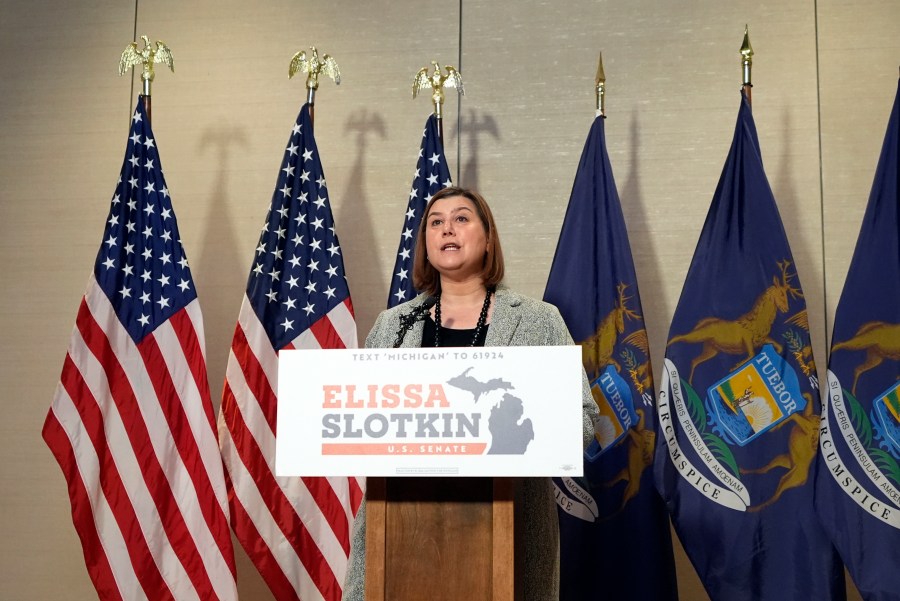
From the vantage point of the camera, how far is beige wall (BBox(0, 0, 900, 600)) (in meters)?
3.74

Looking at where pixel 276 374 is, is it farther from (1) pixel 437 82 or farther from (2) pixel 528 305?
(2) pixel 528 305

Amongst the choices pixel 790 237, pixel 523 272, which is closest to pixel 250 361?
pixel 523 272

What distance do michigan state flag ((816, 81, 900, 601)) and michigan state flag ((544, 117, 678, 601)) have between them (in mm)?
556

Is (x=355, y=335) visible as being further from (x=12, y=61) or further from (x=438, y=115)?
(x=12, y=61)

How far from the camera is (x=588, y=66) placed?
12.9 ft

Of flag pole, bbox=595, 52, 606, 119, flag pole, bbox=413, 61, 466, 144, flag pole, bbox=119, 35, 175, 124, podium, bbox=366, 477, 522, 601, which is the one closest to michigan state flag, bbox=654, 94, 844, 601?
flag pole, bbox=595, 52, 606, 119

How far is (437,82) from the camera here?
3.65 m

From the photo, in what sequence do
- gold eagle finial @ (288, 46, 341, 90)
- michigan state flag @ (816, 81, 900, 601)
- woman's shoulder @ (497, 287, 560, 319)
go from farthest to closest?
1. gold eagle finial @ (288, 46, 341, 90)
2. michigan state flag @ (816, 81, 900, 601)
3. woman's shoulder @ (497, 287, 560, 319)

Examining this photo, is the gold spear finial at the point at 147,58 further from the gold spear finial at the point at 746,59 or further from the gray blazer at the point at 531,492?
the gold spear finial at the point at 746,59

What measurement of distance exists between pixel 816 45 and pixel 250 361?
2504mm

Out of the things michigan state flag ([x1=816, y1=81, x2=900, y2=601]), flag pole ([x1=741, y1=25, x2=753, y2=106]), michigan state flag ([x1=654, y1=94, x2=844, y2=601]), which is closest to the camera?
michigan state flag ([x1=816, y1=81, x2=900, y2=601])

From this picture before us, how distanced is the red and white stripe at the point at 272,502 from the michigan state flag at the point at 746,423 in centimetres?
113

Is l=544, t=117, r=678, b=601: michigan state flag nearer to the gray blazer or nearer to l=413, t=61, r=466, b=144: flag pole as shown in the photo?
l=413, t=61, r=466, b=144: flag pole

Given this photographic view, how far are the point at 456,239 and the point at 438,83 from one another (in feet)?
4.38
